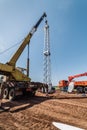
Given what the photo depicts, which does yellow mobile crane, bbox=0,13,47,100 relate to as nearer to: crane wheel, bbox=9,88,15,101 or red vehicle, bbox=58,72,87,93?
crane wheel, bbox=9,88,15,101

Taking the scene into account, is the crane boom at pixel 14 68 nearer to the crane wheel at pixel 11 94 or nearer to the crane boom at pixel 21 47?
the crane boom at pixel 21 47

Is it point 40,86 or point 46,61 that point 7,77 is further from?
point 46,61

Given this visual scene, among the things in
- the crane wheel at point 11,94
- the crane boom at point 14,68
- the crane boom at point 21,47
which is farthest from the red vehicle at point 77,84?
the crane wheel at point 11,94

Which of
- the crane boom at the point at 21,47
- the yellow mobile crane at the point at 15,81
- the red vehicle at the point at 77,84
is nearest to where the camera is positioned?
the yellow mobile crane at the point at 15,81

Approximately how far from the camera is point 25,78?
909 inches

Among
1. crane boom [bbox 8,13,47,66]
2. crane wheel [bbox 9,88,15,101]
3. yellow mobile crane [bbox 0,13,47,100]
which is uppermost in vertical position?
crane boom [bbox 8,13,47,66]

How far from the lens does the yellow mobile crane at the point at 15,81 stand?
62.9 feet

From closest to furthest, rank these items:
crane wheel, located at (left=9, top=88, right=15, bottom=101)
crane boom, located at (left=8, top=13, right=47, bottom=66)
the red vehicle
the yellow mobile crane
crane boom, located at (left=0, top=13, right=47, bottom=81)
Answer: crane wheel, located at (left=9, top=88, right=15, bottom=101) → the yellow mobile crane → crane boom, located at (left=0, top=13, right=47, bottom=81) → crane boom, located at (left=8, top=13, right=47, bottom=66) → the red vehicle

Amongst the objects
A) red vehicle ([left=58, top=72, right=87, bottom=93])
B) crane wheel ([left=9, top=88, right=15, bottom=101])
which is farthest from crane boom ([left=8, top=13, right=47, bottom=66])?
red vehicle ([left=58, top=72, right=87, bottom=93])

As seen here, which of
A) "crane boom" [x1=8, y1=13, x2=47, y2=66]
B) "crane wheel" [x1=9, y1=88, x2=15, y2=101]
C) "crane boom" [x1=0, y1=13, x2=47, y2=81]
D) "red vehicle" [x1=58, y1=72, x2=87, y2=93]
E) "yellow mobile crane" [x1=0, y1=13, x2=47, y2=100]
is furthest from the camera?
"red vehicle" [x1=58, y1=72, x2=87, y2=93]

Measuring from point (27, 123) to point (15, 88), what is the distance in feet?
30.9

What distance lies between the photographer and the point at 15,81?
21359mm

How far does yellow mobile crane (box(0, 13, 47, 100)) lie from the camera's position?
19159 mm

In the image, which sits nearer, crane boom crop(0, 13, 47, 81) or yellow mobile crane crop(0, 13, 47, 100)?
yellow mobile crane crop(0, 13, 47, 100)
